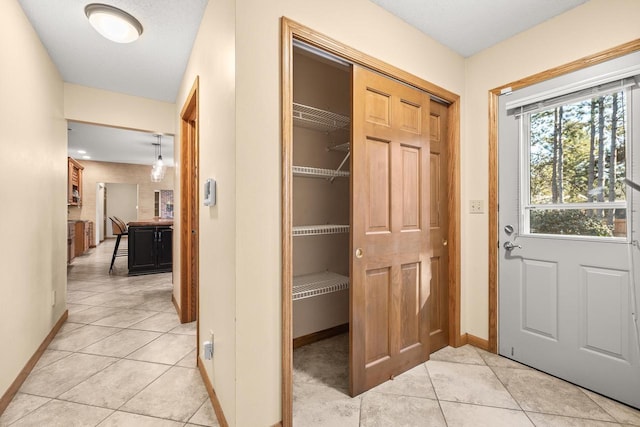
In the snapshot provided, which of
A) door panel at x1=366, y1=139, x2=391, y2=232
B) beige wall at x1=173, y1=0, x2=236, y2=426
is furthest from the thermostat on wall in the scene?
door panel at x1=366, y1=139, x2=391, y2=232

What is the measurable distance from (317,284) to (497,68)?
2.24 metres

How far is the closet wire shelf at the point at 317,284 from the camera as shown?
1.99 m

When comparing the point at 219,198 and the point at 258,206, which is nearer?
the point at 258,206

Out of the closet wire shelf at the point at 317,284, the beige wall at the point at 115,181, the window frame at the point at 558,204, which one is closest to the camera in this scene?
the window frame at the point at 558,204

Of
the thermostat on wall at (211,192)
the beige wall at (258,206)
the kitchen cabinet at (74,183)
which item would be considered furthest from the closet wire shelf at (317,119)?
the kitchen cabinet at (74,183)

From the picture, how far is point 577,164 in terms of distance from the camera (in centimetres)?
198

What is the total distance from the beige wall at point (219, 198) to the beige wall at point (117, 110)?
5.92 ft

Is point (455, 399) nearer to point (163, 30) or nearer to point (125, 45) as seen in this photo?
point (163, 30)

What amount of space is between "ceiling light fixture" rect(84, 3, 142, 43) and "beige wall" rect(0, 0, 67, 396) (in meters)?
0.44

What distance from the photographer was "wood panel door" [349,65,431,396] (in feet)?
5.94

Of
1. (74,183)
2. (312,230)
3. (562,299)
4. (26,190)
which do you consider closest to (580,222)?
(562,299)

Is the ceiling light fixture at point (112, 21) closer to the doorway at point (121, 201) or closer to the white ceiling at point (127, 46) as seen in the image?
the white ceiling at point (127, 46)

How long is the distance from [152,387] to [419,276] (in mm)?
2014

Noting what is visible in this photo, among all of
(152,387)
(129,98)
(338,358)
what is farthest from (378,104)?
(129,98)
